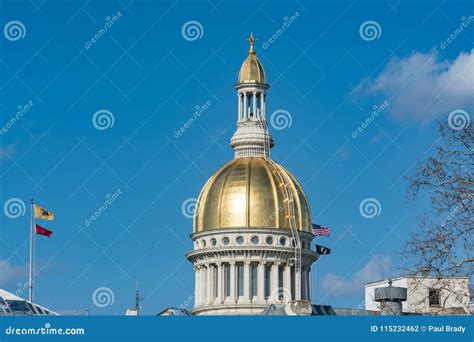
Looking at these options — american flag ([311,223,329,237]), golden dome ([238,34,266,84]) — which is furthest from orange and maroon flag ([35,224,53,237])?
golden dome ([238,34,266,84])

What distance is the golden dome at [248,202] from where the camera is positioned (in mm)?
122312

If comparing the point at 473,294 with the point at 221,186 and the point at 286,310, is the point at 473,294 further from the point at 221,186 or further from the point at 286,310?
the point at 221,186

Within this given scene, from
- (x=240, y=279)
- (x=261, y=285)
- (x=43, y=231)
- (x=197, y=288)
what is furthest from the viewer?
(x=197, y=288)

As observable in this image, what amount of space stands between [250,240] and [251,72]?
17.2m

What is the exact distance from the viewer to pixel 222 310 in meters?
121

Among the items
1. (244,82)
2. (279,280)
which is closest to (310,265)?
(279,280)

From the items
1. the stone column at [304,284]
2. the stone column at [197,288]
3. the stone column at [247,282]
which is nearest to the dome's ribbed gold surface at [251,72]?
the stone column at [247,282]

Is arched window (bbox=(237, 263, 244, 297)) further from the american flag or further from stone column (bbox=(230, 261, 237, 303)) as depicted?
the american flag

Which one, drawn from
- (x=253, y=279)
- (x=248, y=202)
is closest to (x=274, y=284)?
(x=253, y=279)

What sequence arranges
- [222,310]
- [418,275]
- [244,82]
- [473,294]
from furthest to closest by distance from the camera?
[244,82]
[222,310]
[418,275]
[473,294]

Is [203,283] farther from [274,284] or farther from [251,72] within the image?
[251,72]

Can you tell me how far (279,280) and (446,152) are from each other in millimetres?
84837

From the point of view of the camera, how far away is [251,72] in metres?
130

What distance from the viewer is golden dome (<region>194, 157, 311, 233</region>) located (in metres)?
122
